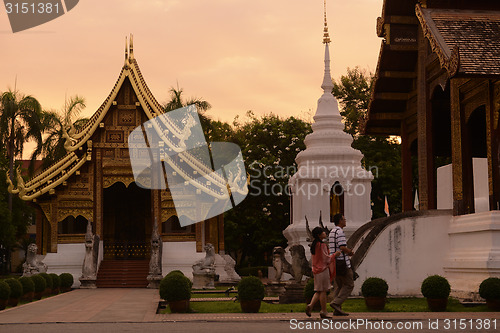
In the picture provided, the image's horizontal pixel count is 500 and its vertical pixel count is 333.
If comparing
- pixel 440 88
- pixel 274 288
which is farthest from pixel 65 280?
pixel 440 88

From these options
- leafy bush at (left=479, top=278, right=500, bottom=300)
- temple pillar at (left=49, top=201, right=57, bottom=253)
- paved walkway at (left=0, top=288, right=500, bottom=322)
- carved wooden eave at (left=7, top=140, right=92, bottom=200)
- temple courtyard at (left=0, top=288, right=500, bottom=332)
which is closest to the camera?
temple courtyard at (left=0, top=288, right=500, bottom=332)

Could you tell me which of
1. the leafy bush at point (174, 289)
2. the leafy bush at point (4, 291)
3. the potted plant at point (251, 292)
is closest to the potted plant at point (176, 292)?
the leafy bush at point (174, 289)

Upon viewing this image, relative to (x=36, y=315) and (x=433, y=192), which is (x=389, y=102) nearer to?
(x=433, y=192)

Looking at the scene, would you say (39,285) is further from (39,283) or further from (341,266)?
(341,266)

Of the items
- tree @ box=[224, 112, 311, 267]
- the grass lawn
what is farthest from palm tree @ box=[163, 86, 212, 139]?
the grass lawn

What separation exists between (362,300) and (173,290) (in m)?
4.02

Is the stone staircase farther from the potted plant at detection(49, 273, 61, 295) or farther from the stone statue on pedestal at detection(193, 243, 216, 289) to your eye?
the potted plant at detection(49, 273, 61, 295)

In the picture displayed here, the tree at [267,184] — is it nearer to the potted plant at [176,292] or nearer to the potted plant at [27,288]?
the potted plant at [27,288]

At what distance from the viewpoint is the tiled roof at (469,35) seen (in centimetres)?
1422

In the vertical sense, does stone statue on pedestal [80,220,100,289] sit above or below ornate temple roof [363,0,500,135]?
below

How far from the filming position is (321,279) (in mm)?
12672

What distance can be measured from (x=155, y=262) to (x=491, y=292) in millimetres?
17568

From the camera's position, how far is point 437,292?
1373 cm

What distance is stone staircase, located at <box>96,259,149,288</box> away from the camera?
29875 mm
